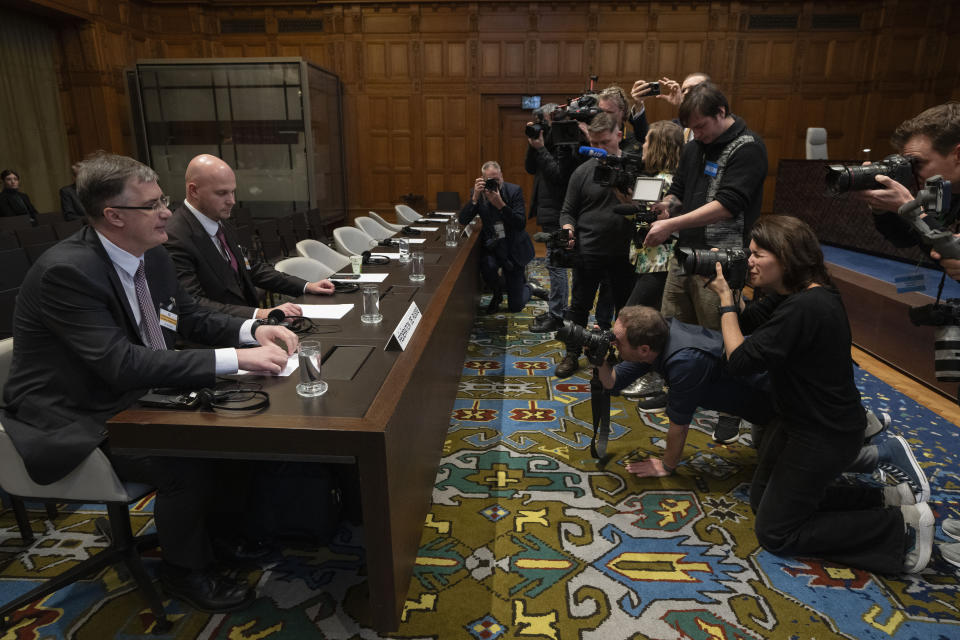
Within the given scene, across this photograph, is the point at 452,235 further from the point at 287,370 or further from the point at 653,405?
the point at 287,370

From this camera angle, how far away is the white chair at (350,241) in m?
4.69

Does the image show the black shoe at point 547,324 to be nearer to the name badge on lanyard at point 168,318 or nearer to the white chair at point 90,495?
the name badge on lanyard at point 168,318

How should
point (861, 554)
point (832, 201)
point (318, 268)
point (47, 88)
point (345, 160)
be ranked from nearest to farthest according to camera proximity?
point (861, 554) → point (318, 268) → point (832, 201) → point (47, 88) → point (345, 160)

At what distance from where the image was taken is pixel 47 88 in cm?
805

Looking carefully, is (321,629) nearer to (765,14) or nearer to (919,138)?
→ (919,138)

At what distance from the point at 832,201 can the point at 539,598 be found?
676cm

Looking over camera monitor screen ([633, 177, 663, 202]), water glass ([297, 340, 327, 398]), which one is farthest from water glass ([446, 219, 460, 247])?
water glass ([297, 340, 327, 398])

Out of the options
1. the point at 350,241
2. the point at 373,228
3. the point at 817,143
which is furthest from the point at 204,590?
the point at 817,143

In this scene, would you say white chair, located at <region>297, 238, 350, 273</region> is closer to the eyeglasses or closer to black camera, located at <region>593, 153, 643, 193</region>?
black camera, located at <region>593, 153, 643, 193</region>

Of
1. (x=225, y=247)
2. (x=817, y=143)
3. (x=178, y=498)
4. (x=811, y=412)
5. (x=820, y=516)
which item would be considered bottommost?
(x=820, y=516)

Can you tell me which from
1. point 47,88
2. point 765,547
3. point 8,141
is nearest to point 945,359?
point 765,547

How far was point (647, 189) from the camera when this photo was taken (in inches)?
116

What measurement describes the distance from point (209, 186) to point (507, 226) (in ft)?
9.08

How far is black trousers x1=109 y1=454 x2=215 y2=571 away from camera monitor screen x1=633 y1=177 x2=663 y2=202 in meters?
2.29
